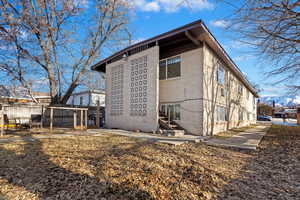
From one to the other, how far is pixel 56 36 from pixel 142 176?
15.8 metres

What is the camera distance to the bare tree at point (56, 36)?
447 inches

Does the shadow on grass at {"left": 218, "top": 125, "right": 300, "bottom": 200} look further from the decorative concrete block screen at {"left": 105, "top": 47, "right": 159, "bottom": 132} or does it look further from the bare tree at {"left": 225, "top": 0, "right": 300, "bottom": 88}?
the decorative concrete block screen at {"left": 105, "top": 47, "right": 159, "bottom": 132}

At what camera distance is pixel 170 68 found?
33.5ft

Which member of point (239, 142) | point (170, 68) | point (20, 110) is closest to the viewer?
point (239, 142)

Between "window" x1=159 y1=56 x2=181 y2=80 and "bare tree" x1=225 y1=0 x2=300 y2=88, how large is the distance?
4094mm

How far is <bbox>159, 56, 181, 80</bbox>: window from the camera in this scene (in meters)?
9.76

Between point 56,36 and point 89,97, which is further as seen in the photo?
point 89,97

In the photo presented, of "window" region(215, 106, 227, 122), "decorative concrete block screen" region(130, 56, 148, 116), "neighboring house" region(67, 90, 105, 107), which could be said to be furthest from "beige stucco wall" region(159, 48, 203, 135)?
"neighboring house" region(67, 90, 105, 107)

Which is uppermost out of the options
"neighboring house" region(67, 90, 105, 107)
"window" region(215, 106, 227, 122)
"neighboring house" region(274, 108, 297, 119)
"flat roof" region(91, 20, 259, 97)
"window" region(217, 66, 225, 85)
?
"flat roof" region(91, 20, 259, 97)

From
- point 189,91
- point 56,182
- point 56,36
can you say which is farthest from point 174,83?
point 56,36

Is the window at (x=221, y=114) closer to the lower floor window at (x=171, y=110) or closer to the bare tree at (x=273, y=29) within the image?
the lower floor window at (x=171, y=110)

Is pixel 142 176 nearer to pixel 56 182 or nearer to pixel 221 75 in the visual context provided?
pixel 56 182

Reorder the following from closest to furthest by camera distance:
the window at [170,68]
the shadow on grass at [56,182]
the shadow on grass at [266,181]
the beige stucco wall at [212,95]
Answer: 1. the shadow on grass at [56,182]
2. the shadow on grass at [266,181]
3. the beige stucco wall at [212,95]
4. the window at [170,68]

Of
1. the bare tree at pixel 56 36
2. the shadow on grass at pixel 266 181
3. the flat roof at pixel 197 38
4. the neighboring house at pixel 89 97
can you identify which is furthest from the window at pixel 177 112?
the neighboring house at pixel 89 97
